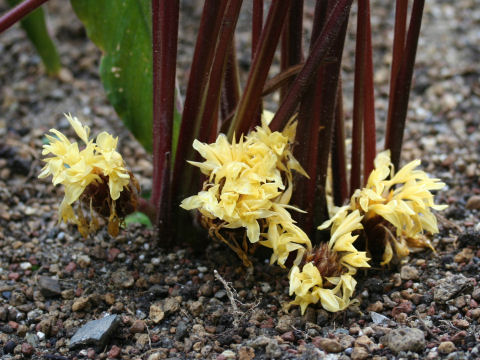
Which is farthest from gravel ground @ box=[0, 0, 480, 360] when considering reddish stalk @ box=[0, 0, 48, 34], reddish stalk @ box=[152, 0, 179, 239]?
reddish stalk @ box=[0, 0, 48, 34]

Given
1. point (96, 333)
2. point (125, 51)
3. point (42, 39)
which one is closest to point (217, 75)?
point (125, 51)

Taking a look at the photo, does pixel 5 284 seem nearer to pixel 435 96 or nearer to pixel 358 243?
pixel 358 243

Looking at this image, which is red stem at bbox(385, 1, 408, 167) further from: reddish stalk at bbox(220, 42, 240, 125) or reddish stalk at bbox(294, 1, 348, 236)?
reddish stalk at bbox(220, 42, 240, 125)

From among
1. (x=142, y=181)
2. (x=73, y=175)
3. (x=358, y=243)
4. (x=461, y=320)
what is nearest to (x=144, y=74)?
(x=142, y=181)

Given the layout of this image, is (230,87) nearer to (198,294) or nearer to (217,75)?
(217,75)

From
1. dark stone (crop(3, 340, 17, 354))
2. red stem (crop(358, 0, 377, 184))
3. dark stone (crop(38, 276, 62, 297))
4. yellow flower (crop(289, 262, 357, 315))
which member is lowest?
dark stone (crop(3, 340, 17, 354))

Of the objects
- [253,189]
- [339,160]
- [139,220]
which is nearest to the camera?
[253,189]

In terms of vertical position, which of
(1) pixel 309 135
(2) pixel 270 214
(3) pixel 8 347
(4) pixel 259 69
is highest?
(4) pixel 259 69
